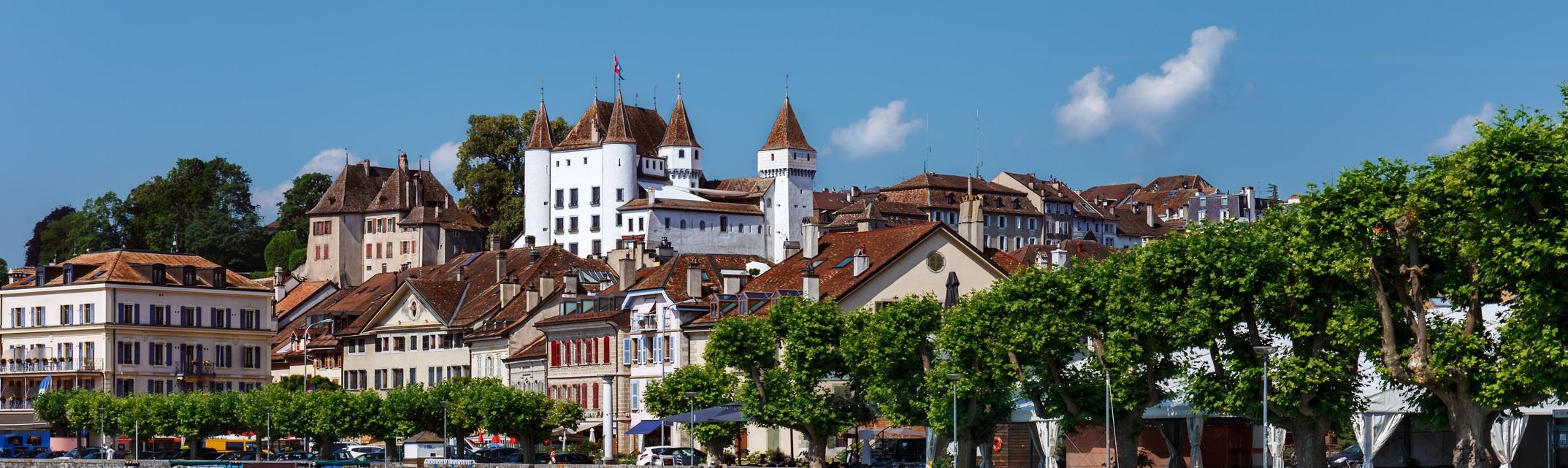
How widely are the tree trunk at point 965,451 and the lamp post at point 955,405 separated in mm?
335

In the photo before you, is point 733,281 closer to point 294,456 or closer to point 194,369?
point 294,456

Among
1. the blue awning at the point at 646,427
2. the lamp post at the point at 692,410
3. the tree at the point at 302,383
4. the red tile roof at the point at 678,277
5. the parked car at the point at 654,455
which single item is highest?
the red tile roof at the point at 678,277

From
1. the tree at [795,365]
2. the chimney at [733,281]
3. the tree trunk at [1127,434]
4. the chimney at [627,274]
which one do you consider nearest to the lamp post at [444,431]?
the chimney at [627,274]

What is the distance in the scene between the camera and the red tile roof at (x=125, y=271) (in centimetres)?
11412

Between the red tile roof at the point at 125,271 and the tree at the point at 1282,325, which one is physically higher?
the red tile roof at the point at 125,271

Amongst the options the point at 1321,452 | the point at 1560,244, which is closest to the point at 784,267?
the point at 1321,452

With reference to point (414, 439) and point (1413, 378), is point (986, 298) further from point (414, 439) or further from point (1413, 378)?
point (414, 439)

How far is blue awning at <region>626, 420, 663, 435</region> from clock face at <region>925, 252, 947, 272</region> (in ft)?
40.8

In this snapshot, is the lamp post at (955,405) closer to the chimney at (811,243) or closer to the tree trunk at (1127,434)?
the tree trunk at (1127,434)

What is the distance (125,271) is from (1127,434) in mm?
65387

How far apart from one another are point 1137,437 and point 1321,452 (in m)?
7.92

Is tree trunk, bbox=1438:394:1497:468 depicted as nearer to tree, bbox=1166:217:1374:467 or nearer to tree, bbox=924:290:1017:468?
tree, bbox=1166:217:1374:467

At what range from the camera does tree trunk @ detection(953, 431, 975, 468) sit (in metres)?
69.1

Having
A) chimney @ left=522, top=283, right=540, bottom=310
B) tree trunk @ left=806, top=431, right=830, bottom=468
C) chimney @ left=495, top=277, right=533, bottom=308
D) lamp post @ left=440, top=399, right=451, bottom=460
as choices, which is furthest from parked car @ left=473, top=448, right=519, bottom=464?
chimney @ left=495, top=277, right=533, bottom=308
